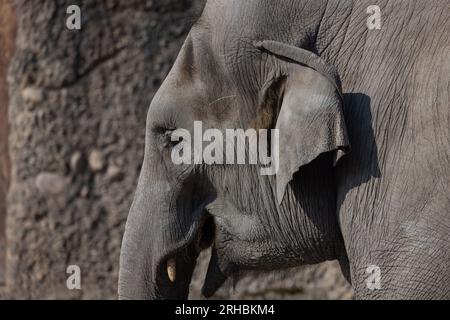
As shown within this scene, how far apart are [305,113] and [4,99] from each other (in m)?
2.83

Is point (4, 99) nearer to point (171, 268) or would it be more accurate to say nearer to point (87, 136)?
point (87, 136)

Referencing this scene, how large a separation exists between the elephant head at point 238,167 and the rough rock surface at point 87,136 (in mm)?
1974

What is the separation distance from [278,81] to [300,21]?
15 cm

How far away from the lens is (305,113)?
2.66 metres

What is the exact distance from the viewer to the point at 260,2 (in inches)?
109

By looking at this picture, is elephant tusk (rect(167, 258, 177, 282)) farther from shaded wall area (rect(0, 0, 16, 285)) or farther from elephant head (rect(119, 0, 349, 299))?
shaded wall area (rect(0, 0, 16, 285))

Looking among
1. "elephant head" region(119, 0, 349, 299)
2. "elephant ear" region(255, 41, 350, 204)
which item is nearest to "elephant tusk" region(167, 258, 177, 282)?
"elephant head" region(119, 0, 349, 299)

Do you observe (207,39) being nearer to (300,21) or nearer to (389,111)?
(300,21)

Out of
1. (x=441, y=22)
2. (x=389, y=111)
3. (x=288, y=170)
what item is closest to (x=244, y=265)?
(x=288, y=170)

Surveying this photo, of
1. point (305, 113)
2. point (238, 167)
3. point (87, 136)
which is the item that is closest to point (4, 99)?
point (87, 136)

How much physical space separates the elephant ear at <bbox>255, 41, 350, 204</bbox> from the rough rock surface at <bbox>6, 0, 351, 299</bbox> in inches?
90.8

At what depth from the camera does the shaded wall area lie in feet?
16.7

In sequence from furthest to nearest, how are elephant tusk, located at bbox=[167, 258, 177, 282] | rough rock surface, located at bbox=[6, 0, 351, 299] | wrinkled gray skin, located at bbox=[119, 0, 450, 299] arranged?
1. rough rock surface, located at bbox=[6, 0, 351, 299]
2. elephant tusk, located at bbox=[167, 258, 177, 282]
3. wrinkled gray skin, located at bbox=[119, 0, 450, 299]

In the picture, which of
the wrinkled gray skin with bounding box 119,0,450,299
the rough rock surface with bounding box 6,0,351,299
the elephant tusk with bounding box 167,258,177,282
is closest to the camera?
the wrinkled gray skin with bounding box 119,0,450,299
